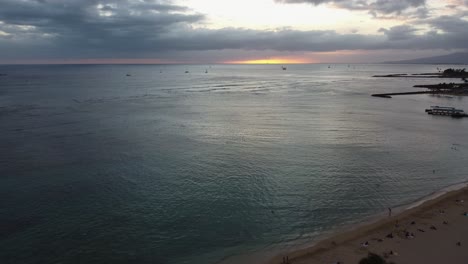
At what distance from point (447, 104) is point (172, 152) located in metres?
72.9

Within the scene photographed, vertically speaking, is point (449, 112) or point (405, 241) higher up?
point (449, 112)

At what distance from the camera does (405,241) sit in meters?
20.3

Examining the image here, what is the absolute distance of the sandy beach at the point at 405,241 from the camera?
18781mm

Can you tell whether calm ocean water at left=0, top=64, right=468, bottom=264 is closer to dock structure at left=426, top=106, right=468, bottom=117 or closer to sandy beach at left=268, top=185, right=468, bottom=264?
sandy beach at left=268, top=185, right=468, bottom=264

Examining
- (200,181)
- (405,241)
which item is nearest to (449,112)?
(405,241)

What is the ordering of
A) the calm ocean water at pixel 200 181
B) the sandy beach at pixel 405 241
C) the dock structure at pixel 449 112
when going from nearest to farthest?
the sandy beach at pixel 405 241, the calm ocean water at pixel 200 181, the dock structure at pixel 449 112

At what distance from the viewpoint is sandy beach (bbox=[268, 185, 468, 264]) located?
18.8 metres

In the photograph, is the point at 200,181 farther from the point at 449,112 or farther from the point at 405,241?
the point at 449,112

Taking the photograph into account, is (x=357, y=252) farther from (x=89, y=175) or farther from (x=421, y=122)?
(x=421, y=122)

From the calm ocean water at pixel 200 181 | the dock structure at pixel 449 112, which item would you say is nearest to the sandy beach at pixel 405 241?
the calm ocean water at pixel 200 181

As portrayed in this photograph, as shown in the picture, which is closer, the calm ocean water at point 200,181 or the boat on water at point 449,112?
the calm ocean water at point 200,181

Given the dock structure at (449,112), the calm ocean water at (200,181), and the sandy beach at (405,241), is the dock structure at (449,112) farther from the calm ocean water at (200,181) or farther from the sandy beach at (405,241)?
the sandy beach at (405,241)

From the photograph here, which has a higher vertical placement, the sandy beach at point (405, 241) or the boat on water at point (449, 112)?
the boat on water at point (449, 112)

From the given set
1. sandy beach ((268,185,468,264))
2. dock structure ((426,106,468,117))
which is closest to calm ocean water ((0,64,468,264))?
sandy beach ((268,185,468,264))
